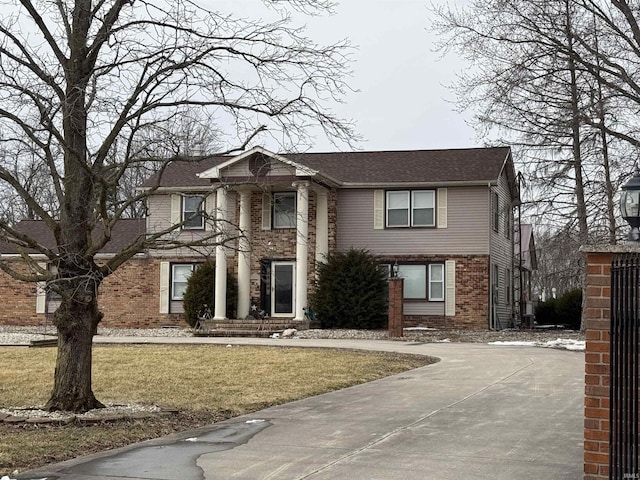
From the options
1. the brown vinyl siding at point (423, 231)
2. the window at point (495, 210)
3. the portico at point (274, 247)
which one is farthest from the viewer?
the window at point (495, 210)

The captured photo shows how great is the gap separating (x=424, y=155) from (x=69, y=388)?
24.5 meters

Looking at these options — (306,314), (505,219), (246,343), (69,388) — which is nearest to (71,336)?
(69,388)

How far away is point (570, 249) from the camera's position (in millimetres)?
29219

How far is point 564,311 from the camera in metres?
38.2

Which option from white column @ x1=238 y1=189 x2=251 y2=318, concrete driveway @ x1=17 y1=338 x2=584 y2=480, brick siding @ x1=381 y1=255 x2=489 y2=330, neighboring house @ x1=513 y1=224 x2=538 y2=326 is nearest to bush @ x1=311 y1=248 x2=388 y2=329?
brick siding @ x1=381 y1=255 x2=489 y2=330

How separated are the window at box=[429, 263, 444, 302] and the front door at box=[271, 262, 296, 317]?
5027 millimetres

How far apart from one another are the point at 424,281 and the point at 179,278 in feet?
31.5

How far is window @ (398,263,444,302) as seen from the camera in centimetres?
3067

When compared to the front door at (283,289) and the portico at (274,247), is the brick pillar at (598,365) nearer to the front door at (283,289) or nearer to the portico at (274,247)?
the portico at (274,247)

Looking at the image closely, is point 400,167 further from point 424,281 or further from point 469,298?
point 469,298

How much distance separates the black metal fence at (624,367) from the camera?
244 inches

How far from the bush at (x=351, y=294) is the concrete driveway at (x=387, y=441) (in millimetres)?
14858

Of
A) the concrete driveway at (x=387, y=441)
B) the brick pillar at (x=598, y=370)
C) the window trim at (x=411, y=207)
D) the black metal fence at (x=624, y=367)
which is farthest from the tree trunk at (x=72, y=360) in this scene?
the window trim at (x=411, y=207)

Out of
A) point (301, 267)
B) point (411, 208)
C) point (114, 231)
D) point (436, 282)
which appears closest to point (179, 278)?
point (114, 231)
